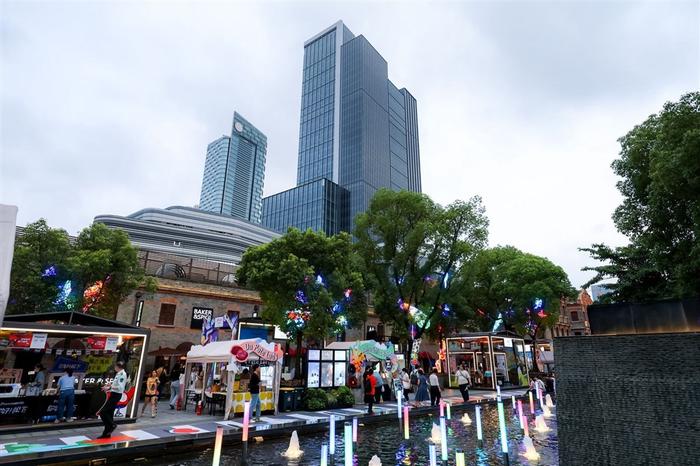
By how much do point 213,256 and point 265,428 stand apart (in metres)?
103

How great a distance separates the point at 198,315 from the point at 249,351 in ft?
47.9

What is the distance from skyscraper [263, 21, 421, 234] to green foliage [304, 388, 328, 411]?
274ft

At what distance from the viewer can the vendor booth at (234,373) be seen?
15820 mm

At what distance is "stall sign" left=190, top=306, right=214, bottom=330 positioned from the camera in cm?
2838

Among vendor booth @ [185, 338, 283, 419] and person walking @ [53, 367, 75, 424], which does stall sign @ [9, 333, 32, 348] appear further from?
vendor booth @ [185, 338, 283, 419]

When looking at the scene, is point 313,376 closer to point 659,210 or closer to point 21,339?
point 21,339

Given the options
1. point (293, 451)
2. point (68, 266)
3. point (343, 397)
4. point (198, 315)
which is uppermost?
point (68, 266)

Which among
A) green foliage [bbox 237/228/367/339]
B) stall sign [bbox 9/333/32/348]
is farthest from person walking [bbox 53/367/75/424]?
green foliage [bbox 237/228/367/339]

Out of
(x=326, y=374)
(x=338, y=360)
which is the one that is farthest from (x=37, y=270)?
(x=338, y=360)

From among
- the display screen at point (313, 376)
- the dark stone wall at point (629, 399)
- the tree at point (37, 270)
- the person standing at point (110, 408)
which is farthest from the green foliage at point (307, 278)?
the dark stone wall at point (629, 399)

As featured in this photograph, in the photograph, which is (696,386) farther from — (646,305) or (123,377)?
(123,377)

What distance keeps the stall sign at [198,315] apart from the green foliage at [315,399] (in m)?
13.0

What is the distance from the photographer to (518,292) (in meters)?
38.1

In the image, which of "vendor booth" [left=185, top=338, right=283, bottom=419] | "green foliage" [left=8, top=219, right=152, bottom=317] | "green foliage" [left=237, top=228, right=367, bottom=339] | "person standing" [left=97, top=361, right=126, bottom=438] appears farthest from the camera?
"green foliage" [left=237, top=228, right=367, bottom=339]
